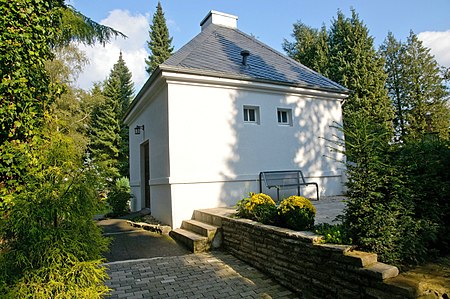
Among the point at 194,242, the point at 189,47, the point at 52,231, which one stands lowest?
the point at 194,242

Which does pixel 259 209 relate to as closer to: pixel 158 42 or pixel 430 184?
pixel 430 184

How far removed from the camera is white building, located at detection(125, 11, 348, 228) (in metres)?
6.79

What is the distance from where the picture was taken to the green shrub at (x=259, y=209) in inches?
174

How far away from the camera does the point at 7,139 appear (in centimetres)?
253

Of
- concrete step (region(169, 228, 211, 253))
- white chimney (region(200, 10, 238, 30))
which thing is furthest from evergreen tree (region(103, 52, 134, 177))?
concrete step (region(169, 228, 211, 253))

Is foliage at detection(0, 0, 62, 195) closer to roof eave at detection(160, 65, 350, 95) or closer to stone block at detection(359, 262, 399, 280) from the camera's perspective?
Answer: stone block at detection(359, 262, 399, 280)

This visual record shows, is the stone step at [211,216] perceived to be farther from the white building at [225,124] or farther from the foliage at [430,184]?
the foliage at [430,184]

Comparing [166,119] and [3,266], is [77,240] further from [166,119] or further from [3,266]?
[166,119]

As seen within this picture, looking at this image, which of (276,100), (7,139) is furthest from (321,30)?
(7,139)

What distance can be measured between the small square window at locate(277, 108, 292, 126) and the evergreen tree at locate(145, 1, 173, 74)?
920 inches

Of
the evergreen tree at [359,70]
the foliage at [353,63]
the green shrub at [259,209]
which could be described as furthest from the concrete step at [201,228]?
the evergreen tree at [359,70]

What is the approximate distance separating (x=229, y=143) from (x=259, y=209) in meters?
2.93

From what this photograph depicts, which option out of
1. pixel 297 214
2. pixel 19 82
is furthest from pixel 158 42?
pixel 297 214

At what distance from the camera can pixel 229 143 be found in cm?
738
